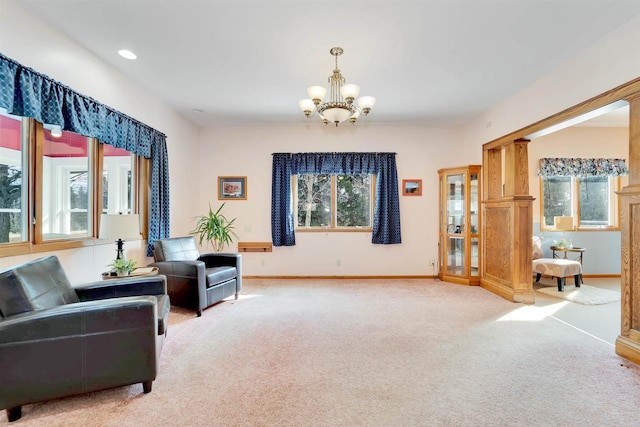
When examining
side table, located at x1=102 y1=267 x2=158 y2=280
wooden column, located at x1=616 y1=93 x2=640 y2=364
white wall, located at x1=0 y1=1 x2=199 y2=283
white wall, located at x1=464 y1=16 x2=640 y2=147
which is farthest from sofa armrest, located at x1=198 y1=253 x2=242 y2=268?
white wall, located at x1=464 y1=16 x2=640 y2=147

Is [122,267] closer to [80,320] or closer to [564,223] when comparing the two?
[80,320]

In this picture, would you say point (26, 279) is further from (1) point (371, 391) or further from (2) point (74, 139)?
(1) point (371, 391)

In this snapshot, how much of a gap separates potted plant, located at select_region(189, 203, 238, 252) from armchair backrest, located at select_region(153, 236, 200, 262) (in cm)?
73

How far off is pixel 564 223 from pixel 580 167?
3.45 feet

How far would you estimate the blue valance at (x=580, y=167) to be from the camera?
18.1ft

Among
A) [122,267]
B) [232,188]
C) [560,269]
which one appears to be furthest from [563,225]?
[122,267]

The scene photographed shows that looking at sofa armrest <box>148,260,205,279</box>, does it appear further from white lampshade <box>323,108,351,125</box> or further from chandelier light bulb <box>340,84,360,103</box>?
chandelier light bulb <box>340,84,360,103</box>

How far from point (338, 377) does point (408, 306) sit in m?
1.96

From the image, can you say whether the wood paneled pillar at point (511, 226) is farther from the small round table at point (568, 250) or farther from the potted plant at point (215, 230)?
the potted plant at point (215, 230)

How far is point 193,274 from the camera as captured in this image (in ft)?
11.7

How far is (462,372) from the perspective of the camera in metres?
2.33

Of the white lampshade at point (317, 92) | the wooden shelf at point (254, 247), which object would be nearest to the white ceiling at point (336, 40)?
the white lampshade at point (317, 92)

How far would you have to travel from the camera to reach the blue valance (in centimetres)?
552

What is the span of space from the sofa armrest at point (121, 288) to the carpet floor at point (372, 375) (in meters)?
0.55
